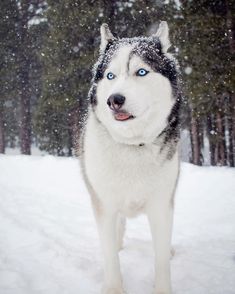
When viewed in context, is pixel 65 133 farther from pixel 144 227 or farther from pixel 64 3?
pixel 144 227

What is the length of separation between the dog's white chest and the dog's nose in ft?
1.36

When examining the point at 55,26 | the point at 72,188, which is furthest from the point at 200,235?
the point at 55,26

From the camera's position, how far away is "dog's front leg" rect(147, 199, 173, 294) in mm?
2760

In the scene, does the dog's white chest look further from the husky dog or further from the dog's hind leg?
the dog's hind leg

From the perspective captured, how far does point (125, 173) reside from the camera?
→ 8.95 feet

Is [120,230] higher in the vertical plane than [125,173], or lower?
lower

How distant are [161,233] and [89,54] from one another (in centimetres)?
1171

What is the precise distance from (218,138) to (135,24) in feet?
18.8

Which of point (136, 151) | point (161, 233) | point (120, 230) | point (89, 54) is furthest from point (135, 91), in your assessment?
point (89, 54)

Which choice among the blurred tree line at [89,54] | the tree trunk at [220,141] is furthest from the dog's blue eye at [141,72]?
the tree trunk at [220,141]

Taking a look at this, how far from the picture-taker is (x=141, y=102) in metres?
2.57

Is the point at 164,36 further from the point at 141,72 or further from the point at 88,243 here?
the point at 88,243

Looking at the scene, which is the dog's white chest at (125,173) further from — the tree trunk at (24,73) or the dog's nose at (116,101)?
the tree trunk at (24,73)

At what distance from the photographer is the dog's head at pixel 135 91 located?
2565mm
